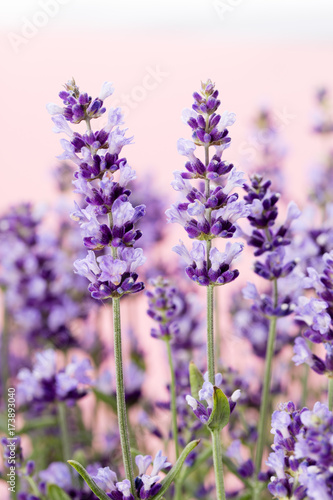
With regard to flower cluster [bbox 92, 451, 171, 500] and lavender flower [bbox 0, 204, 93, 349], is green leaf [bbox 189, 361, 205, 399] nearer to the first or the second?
flower cluster [bbox 92, 451, 171, 500]

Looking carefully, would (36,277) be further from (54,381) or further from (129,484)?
(129,484)

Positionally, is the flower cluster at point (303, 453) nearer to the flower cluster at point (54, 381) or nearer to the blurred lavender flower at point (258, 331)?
the flower cluster at point (54, 381)

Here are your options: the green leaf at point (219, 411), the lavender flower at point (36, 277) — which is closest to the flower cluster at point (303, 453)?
the green leaf at point (219, 411)

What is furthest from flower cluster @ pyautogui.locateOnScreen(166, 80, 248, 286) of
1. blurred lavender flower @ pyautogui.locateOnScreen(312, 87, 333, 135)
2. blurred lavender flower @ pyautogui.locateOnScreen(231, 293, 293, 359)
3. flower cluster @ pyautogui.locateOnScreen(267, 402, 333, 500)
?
blurred lavender flower @ pyautogui.locateOnScreen(312, 87, 333, 135)

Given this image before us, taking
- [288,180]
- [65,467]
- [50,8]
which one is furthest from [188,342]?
[50,8]

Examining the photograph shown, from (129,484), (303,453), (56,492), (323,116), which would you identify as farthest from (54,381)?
(323,116)
